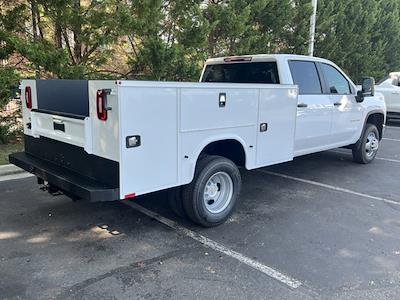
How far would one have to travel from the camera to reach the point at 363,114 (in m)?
7.42

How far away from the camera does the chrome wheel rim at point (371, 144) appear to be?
7.88 m

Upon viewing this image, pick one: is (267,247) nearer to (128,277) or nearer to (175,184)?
(175,184)

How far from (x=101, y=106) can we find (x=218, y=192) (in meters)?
1.84

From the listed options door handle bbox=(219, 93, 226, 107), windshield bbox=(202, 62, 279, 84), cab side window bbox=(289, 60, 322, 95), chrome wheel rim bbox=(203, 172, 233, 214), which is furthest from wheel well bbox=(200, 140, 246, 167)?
cab side window bbox=(289, 60, 322, 95)

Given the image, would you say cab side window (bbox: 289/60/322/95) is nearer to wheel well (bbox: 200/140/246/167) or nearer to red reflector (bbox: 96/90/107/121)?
wheel well (bbox: 200/140/246/167)

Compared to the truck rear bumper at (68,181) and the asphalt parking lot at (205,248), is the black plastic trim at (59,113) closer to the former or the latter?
the truck rear bumper at (68,181)

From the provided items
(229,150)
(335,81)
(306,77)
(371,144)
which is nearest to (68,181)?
(229,150)

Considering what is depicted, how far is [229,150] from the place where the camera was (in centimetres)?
493

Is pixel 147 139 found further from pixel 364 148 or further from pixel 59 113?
pixel 364 148

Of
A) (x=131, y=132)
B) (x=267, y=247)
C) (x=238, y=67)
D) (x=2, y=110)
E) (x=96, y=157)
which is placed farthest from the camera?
(x=2, y=110)

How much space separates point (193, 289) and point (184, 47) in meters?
7.33

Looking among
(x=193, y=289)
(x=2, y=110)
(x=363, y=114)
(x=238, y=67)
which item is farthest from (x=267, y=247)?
(x=2, y=110)

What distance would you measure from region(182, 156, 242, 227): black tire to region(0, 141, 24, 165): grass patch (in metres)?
4.20

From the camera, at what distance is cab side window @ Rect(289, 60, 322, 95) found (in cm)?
588
